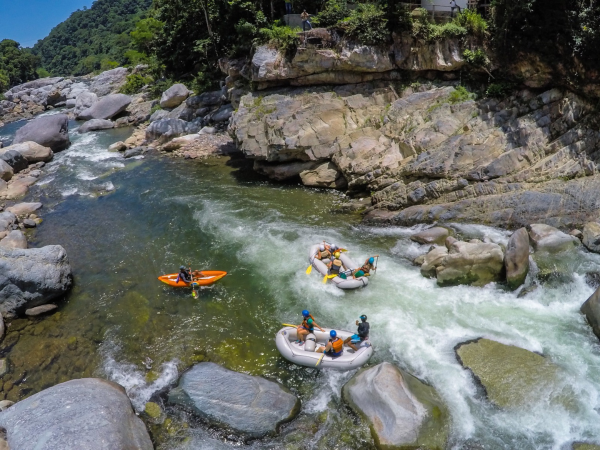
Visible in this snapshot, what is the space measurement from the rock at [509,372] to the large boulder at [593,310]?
6.60 feet

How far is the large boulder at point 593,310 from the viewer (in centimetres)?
1090

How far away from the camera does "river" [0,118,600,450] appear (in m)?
9.21

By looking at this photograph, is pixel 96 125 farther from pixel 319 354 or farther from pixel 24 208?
pixel 319 354

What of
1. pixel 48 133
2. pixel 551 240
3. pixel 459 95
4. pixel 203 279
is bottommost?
pixel 551 240

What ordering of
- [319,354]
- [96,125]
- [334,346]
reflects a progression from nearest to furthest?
[334,346]
[319,354]
[96,125]

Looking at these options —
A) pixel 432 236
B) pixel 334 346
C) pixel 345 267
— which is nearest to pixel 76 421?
pixel 334 346

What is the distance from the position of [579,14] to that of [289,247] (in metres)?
14.7

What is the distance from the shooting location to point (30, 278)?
44.7 ft

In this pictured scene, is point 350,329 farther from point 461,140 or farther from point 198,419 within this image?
point 461,140

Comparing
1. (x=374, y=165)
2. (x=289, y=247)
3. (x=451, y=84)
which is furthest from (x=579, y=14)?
(x=289, y=247)

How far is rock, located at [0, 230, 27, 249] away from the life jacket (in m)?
14.6

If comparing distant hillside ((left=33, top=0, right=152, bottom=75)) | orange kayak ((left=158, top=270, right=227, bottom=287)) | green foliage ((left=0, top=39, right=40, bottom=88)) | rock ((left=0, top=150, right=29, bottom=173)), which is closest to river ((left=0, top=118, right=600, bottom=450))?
orange kayak ((left=158, top=270, right=227, bottom=287))

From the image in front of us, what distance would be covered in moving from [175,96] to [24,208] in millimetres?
16526

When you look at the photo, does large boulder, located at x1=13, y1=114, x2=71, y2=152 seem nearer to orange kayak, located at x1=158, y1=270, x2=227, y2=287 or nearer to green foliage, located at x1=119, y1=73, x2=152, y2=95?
green foliage, located at x1=119, y1=73, x2=152, y2=95
